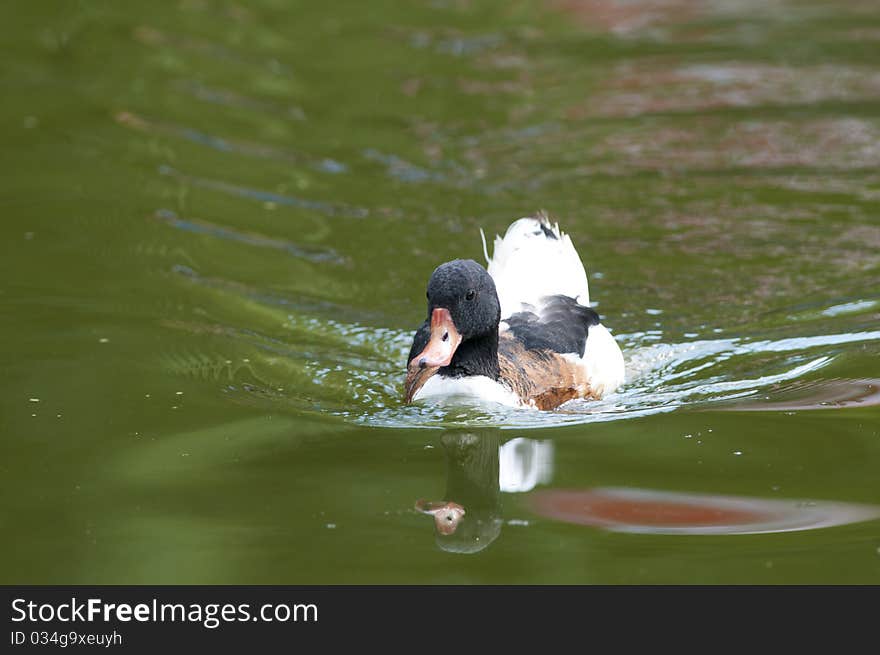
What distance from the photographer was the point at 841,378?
815 cm

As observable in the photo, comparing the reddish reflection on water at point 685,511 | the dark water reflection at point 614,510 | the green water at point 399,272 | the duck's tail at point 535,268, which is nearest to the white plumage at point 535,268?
the duck's tail at point 535,268

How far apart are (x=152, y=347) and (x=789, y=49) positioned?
11.6 m

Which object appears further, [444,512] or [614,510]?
[444,512]

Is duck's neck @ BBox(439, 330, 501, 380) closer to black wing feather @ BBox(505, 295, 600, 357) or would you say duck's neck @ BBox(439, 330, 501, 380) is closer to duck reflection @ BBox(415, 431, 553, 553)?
duck reflection @ BBox(415, 431, 553, 553)

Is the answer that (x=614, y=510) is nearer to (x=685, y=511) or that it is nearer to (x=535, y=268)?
(x=685, y=511)

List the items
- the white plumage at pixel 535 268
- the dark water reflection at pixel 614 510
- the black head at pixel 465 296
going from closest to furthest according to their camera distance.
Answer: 1. the dark water reflection at pixel 614 510
2. the black head at pixel 465 296
3. the white plumage at pixel 535 268

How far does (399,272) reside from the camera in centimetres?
1078

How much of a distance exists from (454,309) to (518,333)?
1257 mm

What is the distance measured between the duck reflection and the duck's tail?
2.18 metres

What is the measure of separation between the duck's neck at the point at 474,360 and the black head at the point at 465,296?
0.31 ft

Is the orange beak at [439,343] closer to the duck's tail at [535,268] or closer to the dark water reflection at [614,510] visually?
the dark water reflection at [614,510]

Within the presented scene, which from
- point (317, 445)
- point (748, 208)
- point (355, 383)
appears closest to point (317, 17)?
point (748, 208)

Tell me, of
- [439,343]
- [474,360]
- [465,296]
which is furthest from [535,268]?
[439,343]

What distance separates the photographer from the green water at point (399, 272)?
19.9ft
